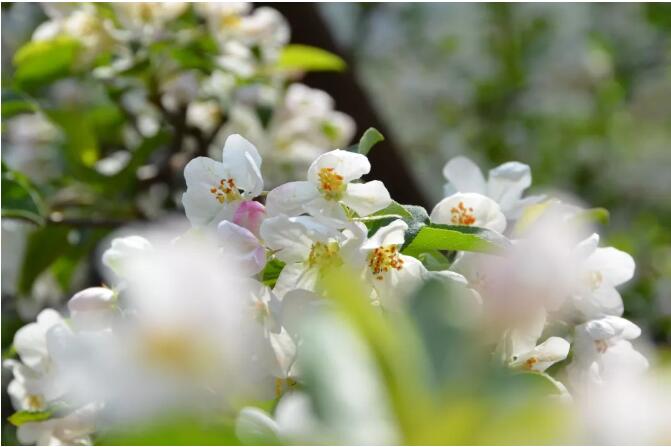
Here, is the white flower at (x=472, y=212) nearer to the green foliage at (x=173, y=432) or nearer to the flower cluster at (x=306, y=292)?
the flower cluster at (x=306, y=292)

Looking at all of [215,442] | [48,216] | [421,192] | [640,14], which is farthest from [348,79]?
[215,442]

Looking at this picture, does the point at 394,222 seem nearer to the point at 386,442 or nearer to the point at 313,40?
the point at 386,442

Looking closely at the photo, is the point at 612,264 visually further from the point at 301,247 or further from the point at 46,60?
the point at 46,60

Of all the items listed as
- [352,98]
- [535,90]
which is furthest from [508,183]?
[535,90]

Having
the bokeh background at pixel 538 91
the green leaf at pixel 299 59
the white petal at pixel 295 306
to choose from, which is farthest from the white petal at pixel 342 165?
the bokeh background at pixel 538 91

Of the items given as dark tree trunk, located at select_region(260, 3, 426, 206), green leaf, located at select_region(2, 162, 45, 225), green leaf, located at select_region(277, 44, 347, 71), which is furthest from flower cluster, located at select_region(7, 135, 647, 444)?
dark tree trunk, located at select_region(260, 3, 426, 206)

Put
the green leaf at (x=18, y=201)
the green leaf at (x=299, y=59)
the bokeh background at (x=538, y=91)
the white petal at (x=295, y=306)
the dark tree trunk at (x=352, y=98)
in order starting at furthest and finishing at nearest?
the bokeh background at (x=538, y=91) < the dark tree trunk at (x=352, y=98) < the green leaf at (x=299, y=59) < the green leaf at (x=18, y=201) < the white petal at (x=295, y=306)

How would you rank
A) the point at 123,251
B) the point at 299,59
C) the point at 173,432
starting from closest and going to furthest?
the point at 173,432
the point at 123,251
the point at 299,59
